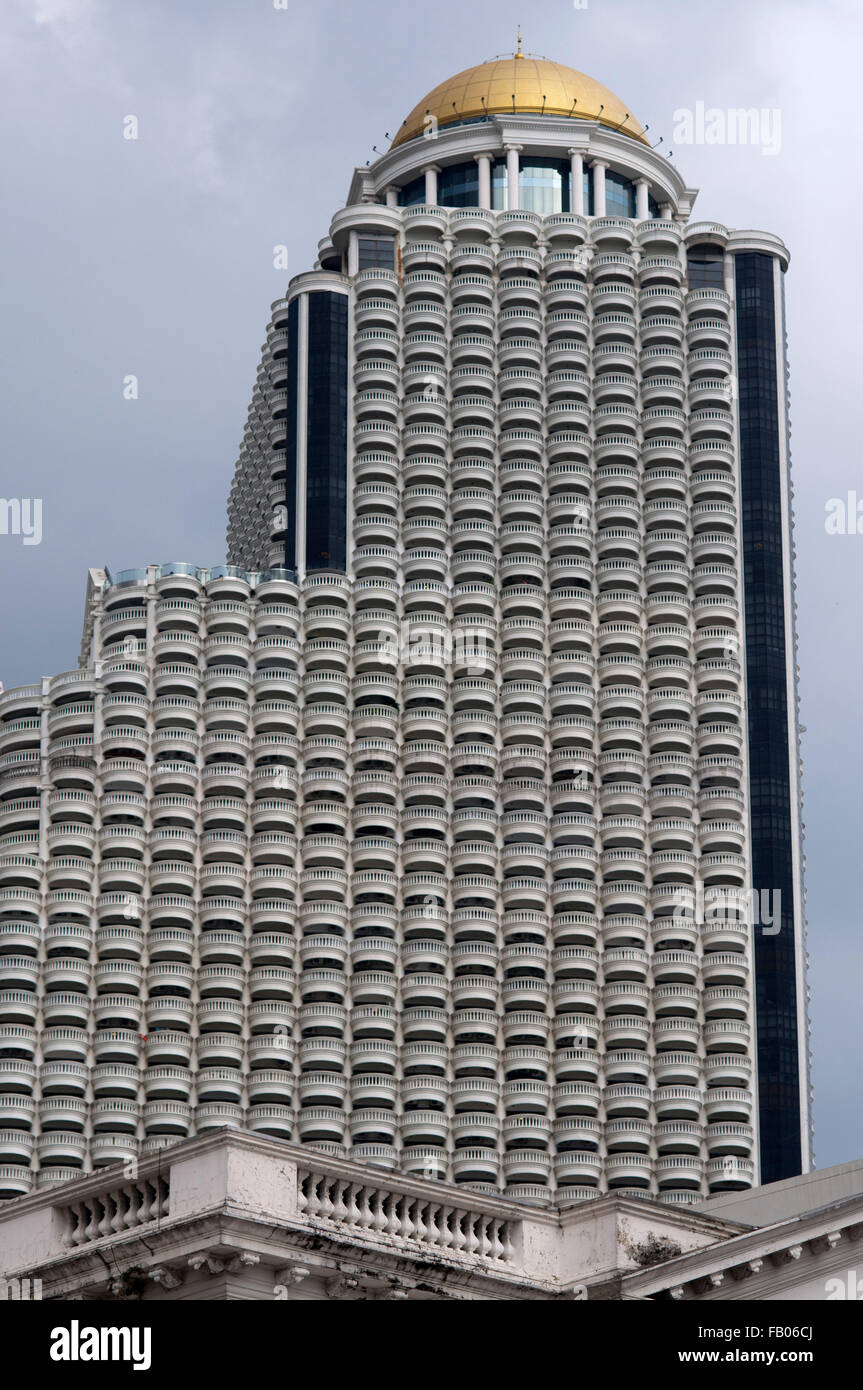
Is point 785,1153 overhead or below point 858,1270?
overhead

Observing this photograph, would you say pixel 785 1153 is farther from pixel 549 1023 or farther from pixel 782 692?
pixel 782 692

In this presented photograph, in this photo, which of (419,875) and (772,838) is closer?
(419,875)

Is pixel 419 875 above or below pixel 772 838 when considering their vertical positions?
below

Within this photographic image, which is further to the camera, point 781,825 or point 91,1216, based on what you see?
point 781,825

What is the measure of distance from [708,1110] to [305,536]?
5385 cm

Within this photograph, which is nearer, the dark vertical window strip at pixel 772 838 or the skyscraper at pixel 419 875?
the skyscraper at pixel 419 875

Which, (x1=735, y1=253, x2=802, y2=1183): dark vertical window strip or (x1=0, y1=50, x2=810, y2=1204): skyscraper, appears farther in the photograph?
(x1=735, y1=253, x2=802, y2=1183): dark vertical window strip
